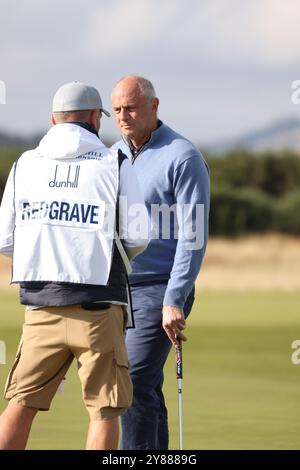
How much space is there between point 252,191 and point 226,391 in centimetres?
3729

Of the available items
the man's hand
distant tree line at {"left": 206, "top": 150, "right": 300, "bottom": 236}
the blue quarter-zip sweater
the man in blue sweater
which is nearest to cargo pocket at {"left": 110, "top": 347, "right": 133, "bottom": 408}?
the man's hand

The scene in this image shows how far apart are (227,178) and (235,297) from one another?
23.1m

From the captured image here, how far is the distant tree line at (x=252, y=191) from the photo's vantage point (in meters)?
42.2

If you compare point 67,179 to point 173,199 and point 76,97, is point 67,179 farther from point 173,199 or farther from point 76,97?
point 173,199

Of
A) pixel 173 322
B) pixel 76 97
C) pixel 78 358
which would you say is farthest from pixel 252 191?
pixel 78 358

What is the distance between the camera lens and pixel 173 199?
256 inches

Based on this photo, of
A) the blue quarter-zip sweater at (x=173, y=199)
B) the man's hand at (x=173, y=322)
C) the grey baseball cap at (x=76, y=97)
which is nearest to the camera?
the grey baseball cap at (x=76, y=97)

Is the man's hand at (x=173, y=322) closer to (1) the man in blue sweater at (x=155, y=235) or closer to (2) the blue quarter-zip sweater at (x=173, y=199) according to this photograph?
(2) the blue quarter-zip sweater at (x=173, y=199)

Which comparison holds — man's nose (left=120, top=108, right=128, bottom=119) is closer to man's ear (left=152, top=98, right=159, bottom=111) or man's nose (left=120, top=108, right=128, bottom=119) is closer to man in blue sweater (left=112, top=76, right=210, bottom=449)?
man in blue sweater (left=112, top=76, right=210, bottom=449)

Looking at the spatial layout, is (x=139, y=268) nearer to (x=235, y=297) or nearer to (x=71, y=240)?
(x=71, y=240)

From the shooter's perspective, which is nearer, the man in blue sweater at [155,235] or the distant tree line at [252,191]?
the man in blue sweater at [155,235]

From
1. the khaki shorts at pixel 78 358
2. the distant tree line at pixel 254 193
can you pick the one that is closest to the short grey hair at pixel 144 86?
the khaki shorts at pixel 78 358

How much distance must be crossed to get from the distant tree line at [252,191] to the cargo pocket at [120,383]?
115 ft

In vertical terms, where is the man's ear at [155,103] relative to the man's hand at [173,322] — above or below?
above
